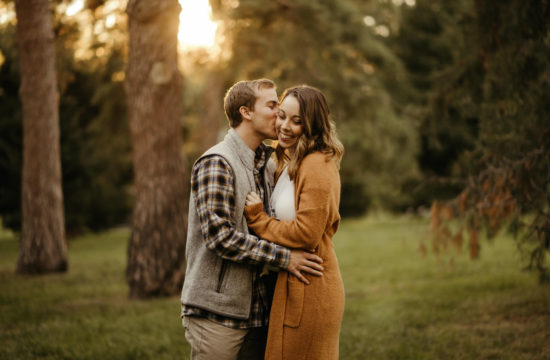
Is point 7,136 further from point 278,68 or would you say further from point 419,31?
point 419,31

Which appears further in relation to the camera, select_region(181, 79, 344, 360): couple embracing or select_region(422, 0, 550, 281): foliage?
select_region(422, 0, 550, 281): foliage

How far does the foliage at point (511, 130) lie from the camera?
5035 millimetres

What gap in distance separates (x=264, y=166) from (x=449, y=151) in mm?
20883

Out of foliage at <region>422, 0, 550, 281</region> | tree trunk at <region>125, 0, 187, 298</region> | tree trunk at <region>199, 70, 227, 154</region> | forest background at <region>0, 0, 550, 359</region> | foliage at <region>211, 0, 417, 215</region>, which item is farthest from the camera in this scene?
tree trunk at <region>199, 70, 227, 154</region>

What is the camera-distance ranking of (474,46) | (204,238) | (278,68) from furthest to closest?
(278,68) → (474,46) → (204,238)

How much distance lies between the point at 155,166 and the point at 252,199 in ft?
14.1

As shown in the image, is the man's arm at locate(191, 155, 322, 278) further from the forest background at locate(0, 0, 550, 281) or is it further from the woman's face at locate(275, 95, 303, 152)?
the forest background at locate(0, 0, 550, 281)

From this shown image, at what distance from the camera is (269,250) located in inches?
105

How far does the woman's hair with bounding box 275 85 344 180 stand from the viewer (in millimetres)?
2865

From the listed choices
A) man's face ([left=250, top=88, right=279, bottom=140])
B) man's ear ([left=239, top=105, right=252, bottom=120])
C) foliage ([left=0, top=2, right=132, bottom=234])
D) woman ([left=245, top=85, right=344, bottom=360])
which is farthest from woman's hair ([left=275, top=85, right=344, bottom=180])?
foliage ([left=0, top=2, right=132, bottom=234])

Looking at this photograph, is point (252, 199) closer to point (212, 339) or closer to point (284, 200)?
point (284, 200)

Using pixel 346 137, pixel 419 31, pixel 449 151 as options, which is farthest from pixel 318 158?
pixel 419 31

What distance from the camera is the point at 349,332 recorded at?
5461 mm

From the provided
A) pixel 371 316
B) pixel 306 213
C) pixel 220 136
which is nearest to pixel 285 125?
pixel 306 213
